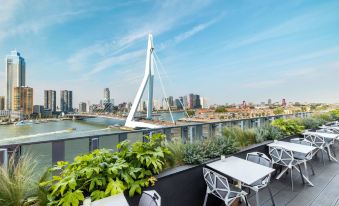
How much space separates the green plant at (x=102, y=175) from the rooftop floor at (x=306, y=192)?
1.77 metres

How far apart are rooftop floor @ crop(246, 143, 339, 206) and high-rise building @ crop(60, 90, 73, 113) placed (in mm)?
38409

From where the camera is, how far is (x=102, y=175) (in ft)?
4.87

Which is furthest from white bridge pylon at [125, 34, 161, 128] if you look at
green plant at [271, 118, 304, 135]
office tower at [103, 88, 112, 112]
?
office tower at [103, 88, 112, 112]

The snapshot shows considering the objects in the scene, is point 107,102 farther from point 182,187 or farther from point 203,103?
point 182,187

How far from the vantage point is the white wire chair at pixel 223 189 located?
1.91 metres

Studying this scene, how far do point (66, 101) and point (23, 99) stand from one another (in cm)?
1154

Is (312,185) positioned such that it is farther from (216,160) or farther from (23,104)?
(23,104)

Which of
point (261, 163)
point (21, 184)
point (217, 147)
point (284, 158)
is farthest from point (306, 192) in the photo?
point (21, 184)

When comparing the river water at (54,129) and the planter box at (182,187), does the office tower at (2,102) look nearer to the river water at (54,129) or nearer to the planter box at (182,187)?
the river water at (54,129)

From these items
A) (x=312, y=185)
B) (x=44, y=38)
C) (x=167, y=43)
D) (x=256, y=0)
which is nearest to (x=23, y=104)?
(x=44, y=38)

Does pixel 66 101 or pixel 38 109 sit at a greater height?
pixel 66 101

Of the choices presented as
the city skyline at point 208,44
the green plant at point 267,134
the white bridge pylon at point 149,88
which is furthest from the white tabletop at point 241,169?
the white bridge pylon at point 149,88

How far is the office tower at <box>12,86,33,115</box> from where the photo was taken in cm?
2242

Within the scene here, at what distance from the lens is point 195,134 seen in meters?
3.13
